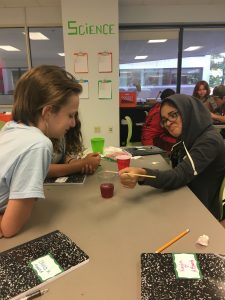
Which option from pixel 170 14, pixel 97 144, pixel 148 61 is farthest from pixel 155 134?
pixel 148 61

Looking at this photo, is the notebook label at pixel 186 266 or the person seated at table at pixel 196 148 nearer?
the notebook label at pixel 186 266

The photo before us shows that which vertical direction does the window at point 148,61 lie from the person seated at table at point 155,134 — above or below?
above

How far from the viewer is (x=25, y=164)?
0.89 metres

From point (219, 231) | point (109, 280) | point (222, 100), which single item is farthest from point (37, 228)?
point (222, 100)

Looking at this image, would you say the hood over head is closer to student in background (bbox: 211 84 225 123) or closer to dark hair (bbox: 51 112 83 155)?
dark hair (bbox: 51 112 83 155)

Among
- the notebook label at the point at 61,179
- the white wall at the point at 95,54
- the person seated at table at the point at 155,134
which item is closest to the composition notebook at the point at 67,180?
the notebook label at the point at 61,179

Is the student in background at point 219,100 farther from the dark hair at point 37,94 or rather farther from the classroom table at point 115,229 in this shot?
the dark hair at point 37,94

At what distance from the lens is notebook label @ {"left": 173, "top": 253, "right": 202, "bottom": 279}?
0.71m

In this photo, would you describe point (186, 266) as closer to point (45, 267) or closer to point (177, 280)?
point (177, 280)

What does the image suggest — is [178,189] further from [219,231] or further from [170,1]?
[170,1]

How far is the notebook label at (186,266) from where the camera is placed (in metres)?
0.71

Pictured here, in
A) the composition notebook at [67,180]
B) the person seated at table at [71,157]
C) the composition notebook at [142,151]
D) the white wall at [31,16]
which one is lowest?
the composition notebook at [67,180]

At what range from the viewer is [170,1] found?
13.3 ft

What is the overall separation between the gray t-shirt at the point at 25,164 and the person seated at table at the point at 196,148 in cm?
57
